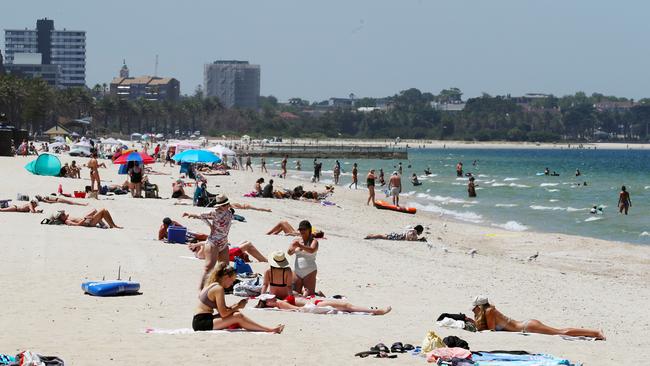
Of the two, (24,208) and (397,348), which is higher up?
(24,208)

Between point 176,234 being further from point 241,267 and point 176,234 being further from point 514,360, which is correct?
point 514,360

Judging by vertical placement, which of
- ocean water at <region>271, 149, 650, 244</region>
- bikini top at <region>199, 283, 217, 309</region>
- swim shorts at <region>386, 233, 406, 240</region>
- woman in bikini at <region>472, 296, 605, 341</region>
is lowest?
ocean water at <region>271, 149, 650, 244</region>

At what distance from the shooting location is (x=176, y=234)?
58.0 feet

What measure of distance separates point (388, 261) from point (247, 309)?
6.52m

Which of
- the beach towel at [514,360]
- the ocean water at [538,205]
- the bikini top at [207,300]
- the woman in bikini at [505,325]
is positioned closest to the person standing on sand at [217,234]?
the bikini top at [207,300]

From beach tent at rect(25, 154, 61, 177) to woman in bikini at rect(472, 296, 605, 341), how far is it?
24275mm

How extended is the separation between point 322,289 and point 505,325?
3300mm

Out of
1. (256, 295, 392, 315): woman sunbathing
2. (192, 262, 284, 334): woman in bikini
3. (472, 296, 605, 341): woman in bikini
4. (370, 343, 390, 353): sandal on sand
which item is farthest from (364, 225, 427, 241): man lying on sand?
(370, 343, 390, 353): sandal on sand

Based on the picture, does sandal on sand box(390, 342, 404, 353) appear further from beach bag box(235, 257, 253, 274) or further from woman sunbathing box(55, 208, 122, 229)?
woman sunbathing box(55, 208, 122, 229)

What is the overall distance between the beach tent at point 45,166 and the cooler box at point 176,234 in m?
16.9

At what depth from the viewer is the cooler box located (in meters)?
17.6

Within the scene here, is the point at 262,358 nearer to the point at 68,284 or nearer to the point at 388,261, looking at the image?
the point at 68,284

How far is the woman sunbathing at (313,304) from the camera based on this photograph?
1220 cm

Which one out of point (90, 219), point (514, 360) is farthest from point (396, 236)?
point (514, 360)
